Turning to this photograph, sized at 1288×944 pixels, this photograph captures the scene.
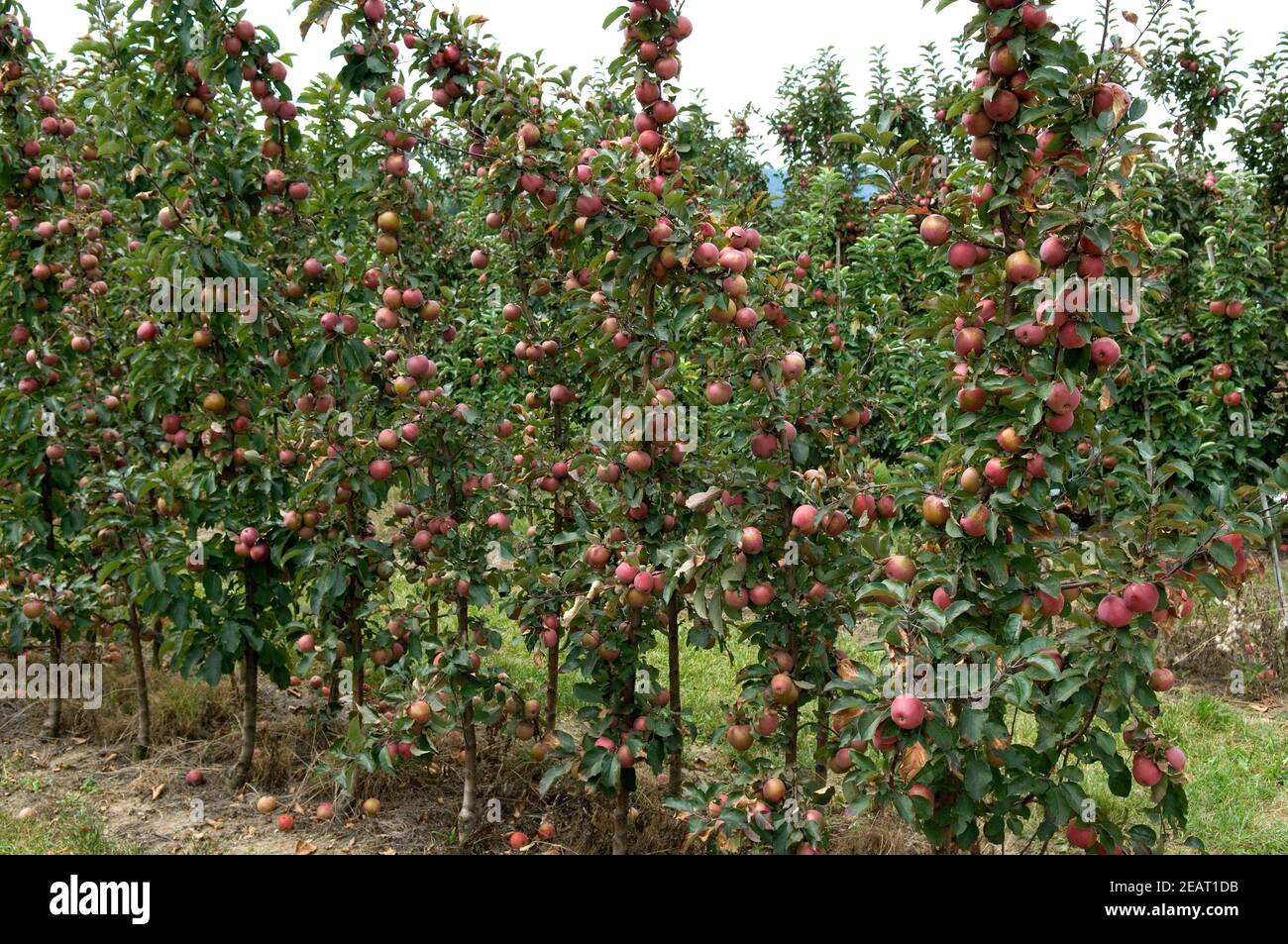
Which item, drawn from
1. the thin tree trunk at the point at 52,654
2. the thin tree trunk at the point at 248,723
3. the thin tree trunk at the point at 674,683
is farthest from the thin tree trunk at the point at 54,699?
the thin tree trunk at the point at 674,683

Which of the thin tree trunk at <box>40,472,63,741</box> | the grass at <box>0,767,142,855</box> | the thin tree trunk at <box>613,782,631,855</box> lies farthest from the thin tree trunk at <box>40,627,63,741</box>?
the thin tree trunk at <box>613,782,631,855</box>

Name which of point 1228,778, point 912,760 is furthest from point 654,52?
point 1228,778

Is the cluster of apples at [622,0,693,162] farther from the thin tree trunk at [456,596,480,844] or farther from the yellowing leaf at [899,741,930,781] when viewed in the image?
the yellowing leaf at [899,741,930,781]

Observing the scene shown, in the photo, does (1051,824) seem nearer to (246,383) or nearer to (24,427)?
(246,383)

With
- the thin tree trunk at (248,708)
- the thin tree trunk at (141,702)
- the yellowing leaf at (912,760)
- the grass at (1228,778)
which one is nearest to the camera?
the yellowing leaf at (912,760)

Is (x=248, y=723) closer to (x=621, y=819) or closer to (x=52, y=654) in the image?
(x=52, y=654)

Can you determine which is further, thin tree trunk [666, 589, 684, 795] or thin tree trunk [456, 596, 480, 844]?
thin tree trunk [456, 596, 480, 844]

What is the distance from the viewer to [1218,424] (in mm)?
6309

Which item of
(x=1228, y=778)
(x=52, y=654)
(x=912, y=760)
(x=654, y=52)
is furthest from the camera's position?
(x=52, y=654)

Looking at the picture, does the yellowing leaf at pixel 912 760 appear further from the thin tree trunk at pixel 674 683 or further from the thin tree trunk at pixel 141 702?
the thin tree trunk at pixel 141 702

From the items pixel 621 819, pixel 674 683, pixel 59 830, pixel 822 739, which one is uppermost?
pixel 674 683

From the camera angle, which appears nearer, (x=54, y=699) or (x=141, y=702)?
(x=141, y=702)

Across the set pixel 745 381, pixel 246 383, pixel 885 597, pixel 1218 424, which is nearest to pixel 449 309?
pixel 246 383
